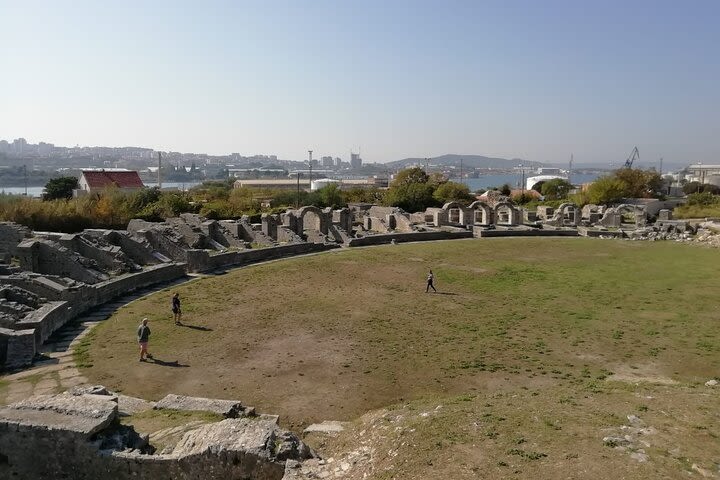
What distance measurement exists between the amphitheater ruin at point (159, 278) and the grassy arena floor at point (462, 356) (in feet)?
4.65

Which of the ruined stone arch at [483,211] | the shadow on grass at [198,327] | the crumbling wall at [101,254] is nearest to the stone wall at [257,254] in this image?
the crumbling wall at [101,254]

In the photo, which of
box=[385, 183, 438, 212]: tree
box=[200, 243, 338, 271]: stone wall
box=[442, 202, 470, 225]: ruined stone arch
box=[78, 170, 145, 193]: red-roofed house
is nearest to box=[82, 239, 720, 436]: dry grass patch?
box=[200, 243, 338, 271]: stone wall

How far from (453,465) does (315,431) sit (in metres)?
3.17

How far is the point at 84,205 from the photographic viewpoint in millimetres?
33406

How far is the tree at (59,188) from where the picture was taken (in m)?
44.9

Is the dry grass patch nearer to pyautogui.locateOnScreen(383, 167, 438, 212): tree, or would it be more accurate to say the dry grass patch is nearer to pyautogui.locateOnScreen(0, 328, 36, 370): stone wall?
pyautogui.locateOnScreen(0, 328, 36, 370): stone wall

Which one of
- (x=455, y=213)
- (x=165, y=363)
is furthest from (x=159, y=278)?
(x=455, y=213)

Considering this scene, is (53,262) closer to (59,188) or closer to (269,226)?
(269,226)

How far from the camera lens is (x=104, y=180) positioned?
5066 centimetres

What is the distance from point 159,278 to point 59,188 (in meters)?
30.3

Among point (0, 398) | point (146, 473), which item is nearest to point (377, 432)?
point (146, 473)

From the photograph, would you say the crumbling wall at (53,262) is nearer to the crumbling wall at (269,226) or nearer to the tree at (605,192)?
the crumbling wall at (269,226)

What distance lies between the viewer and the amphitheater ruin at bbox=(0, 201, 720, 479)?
7.55 meters

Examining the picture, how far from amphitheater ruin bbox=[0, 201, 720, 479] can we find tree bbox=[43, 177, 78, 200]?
18668 millimetres
